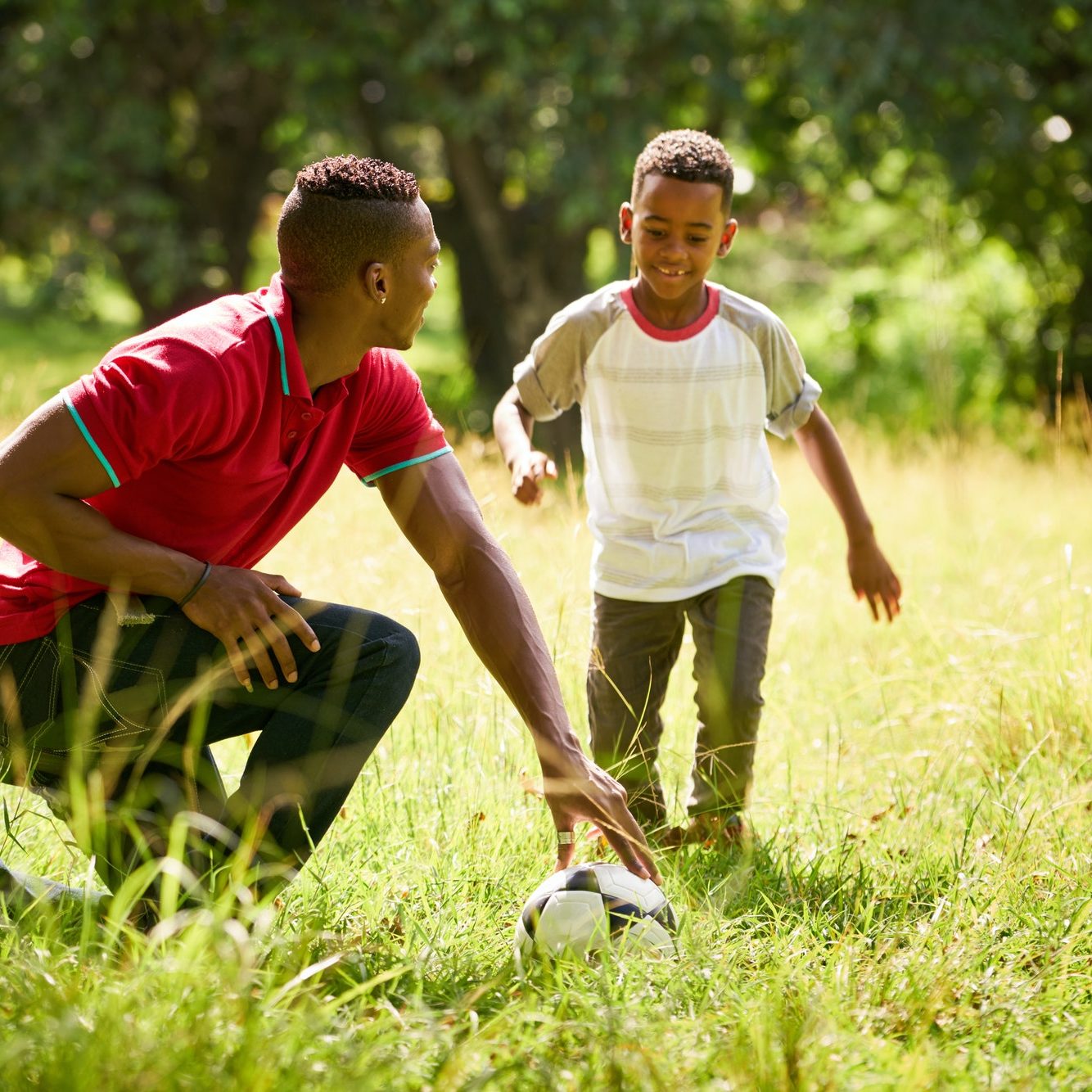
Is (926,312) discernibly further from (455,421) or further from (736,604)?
(736,604)

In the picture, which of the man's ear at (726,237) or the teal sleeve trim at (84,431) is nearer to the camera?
the teal sleeve trim at (84,431)

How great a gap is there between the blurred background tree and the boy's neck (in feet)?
18.3

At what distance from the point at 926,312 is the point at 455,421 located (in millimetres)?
10325

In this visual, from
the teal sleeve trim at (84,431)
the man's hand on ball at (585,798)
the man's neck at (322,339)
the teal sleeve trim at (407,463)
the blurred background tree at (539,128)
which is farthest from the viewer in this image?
the blurred background tree at (539,128)

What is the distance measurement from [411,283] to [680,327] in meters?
1.13

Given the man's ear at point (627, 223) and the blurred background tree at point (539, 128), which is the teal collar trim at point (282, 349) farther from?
the blurred background tree at point (539, 128)

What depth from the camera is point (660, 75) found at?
432 inches

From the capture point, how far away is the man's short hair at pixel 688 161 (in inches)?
145

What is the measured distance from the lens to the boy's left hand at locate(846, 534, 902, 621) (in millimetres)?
3799

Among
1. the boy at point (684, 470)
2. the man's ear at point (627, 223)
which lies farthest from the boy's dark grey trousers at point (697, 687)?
the man's ear at point (627, 223)

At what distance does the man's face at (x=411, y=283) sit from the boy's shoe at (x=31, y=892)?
132 cm

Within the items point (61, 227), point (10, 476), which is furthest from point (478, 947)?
point (61, 227)

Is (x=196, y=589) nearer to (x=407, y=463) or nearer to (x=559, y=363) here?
(x=407, y=463)

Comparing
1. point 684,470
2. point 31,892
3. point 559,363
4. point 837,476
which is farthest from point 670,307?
point 31,892
